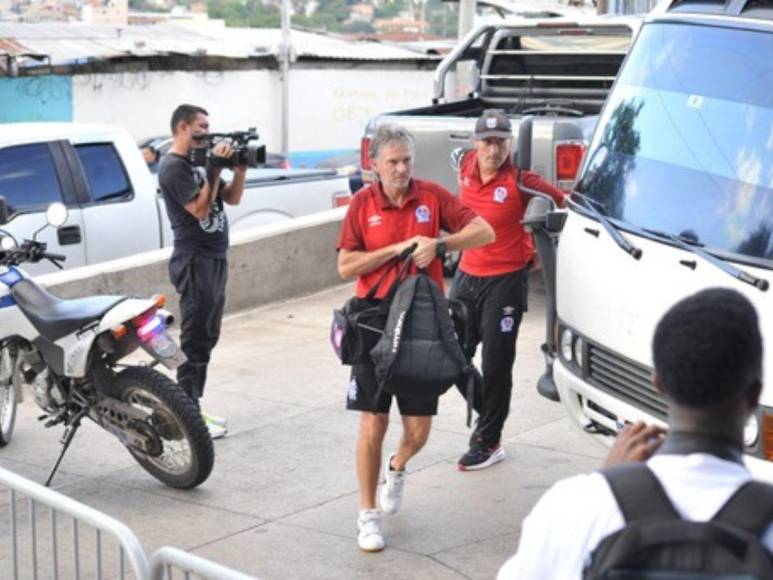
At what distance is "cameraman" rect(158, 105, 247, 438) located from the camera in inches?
311

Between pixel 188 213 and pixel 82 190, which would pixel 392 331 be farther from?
pixel 82 190

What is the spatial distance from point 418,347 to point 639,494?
12.0ft

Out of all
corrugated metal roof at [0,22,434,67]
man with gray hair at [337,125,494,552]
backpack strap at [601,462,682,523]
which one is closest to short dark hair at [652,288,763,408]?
backpack strap at [601,462,682,523]

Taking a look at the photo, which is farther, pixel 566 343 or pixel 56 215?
pixel 56 215

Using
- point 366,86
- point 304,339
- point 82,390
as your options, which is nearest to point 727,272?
point 82,390

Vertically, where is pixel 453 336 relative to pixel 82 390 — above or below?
above

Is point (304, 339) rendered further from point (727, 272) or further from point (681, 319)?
point (681, 319)

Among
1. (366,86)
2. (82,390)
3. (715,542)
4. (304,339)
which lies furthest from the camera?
(366,86)

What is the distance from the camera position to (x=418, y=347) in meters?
6.19

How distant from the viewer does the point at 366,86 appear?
3522 centimetres

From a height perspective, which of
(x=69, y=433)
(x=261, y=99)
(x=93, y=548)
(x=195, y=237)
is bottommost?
(x=261, y=99)

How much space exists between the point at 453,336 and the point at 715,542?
3.80m

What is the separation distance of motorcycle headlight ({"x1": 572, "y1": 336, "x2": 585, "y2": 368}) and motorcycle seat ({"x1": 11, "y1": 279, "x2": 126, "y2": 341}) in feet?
7.35

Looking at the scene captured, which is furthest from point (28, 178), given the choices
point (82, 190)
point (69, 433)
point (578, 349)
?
point (578, 349)
